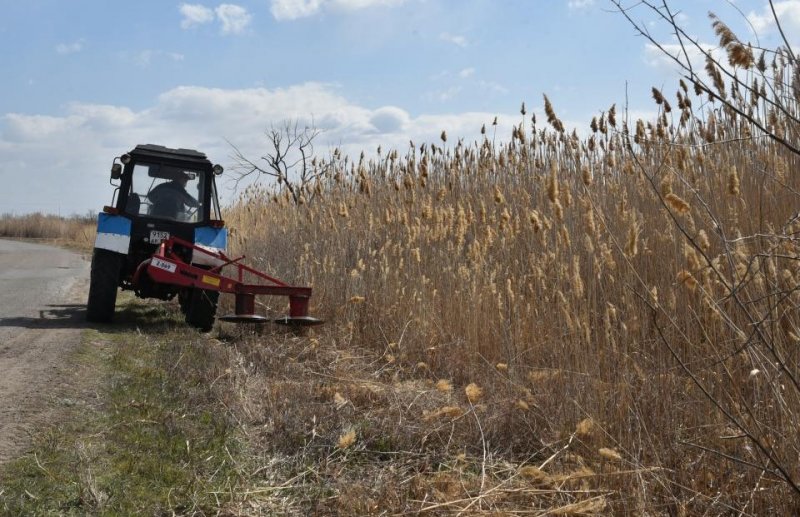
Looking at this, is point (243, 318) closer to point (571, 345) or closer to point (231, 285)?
point (231, 285)

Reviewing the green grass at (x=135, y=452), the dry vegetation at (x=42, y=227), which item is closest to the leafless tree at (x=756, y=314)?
the green grass at (x=135, y=452)

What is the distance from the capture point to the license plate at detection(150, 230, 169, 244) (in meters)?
9.77

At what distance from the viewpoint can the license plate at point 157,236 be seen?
9773mm

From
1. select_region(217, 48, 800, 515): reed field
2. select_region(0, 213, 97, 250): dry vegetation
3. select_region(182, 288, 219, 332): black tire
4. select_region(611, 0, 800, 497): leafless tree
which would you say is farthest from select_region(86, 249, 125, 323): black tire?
select_region(0, 213, 97, 250): dry vegetation

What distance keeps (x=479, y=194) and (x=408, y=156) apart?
1.61 meters

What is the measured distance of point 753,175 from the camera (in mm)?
5551

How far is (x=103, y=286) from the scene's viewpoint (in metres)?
9.38

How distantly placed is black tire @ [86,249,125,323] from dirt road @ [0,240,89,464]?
21 cm

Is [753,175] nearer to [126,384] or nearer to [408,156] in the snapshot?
[126,384]

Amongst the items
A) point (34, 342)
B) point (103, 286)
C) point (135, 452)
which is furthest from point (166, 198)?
point (135, 452)

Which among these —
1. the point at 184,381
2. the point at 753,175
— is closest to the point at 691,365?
the point at 753,175

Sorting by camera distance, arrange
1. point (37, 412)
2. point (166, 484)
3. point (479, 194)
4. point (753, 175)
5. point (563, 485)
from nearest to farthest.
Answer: point (563, 485) < point (166, 484) < point (37, 412) < point (753, 175) < point (479, 194)

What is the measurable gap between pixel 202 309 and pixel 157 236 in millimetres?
1467

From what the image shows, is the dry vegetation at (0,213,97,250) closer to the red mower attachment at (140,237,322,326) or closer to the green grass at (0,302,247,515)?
the red mower attachment at (140,237,322,326)
